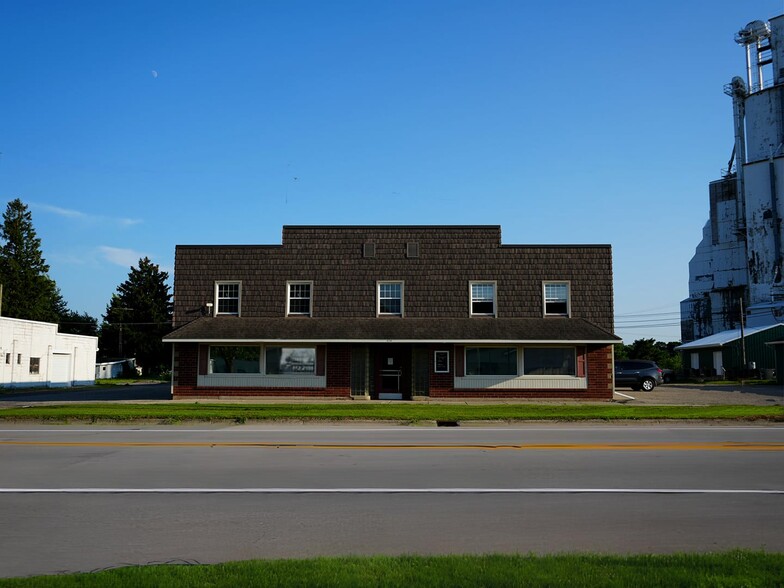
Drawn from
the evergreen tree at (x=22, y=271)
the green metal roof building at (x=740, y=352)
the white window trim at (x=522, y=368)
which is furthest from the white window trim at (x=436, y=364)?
the evergreen tree at (x=22, y=271)

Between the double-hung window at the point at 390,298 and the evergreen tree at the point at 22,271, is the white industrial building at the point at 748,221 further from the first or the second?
the evergreen tree at the point at 22,271

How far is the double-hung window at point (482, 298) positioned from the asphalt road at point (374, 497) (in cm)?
1650

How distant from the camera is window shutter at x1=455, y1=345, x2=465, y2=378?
31484 mm

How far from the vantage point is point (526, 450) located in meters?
14.6

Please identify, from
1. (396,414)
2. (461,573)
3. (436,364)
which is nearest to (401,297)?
(436,364)

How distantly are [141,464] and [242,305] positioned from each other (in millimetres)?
20758

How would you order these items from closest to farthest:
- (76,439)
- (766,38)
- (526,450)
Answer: (526,450), (76,439), (766,38)

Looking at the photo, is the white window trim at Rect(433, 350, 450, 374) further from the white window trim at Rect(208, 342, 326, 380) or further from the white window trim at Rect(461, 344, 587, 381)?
the white window trim at Rect(208, 342, 326, 380)

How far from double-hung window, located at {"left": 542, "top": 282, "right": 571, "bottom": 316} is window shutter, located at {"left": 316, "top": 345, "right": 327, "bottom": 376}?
10.0m

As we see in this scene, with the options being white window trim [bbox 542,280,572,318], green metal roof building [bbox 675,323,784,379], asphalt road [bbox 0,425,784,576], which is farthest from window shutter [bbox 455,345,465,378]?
green metal roof building [bbox 675,323,784,379]

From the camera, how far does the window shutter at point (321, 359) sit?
3164 cm

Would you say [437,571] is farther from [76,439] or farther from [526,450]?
[76,439]

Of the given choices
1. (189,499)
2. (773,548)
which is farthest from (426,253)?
(773,548)

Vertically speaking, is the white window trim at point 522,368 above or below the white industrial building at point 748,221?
below
